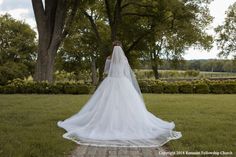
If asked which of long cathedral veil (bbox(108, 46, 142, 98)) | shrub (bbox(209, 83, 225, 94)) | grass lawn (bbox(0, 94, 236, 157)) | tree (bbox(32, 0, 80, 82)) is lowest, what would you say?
grass lawn (bbox(0, 94, 236, 157))

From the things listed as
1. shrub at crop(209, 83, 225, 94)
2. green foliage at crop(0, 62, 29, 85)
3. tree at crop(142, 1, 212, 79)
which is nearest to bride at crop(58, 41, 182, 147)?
shrub at crop(209, 83, 225, 94)

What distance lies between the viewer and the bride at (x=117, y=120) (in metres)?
7.38

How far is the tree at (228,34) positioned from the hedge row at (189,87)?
79.7 feet

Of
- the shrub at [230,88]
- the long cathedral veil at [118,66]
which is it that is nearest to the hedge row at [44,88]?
the shrub at [230,88]

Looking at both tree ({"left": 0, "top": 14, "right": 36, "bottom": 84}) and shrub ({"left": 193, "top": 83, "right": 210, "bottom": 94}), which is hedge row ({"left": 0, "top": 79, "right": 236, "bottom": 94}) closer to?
shrub ({"left": 193, "top": 83, "right": 210, "bottom": 94})

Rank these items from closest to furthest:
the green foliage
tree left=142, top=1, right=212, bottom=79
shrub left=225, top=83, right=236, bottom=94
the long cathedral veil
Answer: the long cathedral veil < shrub left=225, top=83, right=236, bottom=94 < tree left=142, top=1, right=212, bottom=79 < the green foliage

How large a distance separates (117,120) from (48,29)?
1596 centimetres

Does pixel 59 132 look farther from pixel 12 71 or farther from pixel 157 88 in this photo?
pixel 12 71

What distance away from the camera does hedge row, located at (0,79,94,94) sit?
71.1 feet

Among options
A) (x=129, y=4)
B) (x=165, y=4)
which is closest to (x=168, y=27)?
(x=165, y=4)

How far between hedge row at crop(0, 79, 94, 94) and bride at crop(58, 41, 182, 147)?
12.4 meters

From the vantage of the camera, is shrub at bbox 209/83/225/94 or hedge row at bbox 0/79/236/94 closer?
hedge row at bbox 0/79/236/94

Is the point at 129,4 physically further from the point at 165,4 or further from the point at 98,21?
the point at 98,21

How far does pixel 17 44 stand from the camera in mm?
49031
